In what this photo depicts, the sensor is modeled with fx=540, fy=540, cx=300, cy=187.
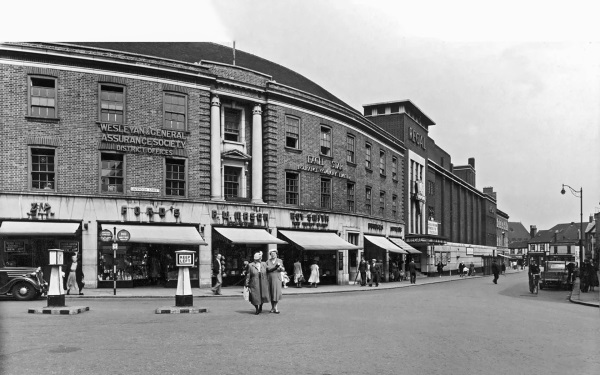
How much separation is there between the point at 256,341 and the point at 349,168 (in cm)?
2781

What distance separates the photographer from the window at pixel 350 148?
121ft

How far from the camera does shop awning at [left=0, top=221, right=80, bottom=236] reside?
2175 centimetres

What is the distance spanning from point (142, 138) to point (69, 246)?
19.2 feet

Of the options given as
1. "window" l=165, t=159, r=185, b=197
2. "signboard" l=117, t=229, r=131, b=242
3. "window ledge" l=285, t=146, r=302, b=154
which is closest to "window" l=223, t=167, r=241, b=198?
"window" l=165, t=159, r=185, b=197

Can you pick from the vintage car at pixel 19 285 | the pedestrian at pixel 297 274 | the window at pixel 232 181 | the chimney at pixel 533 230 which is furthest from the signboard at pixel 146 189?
the chimney at pixel 533 230

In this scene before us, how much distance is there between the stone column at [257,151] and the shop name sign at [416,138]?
2417cm

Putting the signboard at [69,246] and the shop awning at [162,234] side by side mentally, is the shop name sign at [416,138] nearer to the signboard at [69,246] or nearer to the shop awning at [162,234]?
the shop awning at [162,234]

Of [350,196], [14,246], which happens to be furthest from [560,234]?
[14,246]

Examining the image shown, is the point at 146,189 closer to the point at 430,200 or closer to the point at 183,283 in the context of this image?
the point at 183,283

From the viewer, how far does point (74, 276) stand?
20.8 m

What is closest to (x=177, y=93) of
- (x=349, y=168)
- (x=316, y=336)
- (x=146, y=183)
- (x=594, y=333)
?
(x=146, y=183)

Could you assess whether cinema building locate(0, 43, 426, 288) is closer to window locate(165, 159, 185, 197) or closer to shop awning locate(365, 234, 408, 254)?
window locate(165, 159, 185, 197)

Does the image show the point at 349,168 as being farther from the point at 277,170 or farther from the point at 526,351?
the point at 526,351

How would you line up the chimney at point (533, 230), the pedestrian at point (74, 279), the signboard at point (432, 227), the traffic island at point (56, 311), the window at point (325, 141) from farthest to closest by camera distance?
the chimney at point (533, 230)
the signboard at point (432, 227)
the window at point (325, 141)
the pedestrian at point (74, 279)
the traffic island at point (56, 311)
